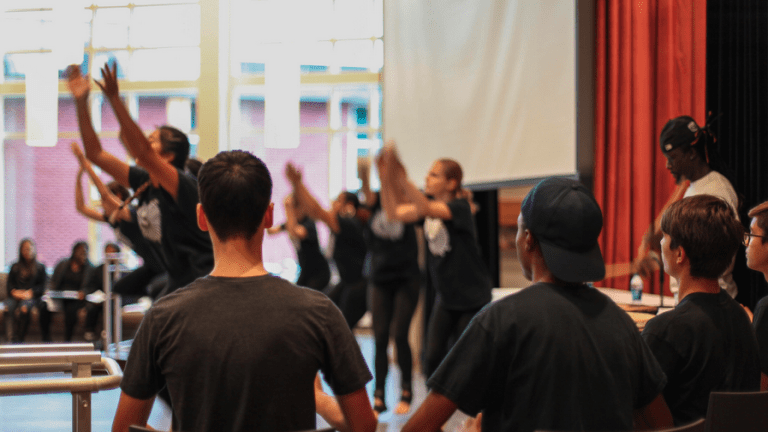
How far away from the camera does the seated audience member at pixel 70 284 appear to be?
684 cm

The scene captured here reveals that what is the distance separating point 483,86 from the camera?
4.79 m

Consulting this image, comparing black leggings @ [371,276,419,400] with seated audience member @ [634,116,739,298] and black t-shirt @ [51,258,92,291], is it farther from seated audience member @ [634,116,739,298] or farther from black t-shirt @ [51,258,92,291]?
black t-shirt @ [51,258,92,291]

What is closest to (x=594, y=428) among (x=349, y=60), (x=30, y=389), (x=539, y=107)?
A: (x=30, y=389)

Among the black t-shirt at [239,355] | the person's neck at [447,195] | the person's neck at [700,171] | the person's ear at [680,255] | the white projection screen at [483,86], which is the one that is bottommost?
the black t-shirt at [239,355]

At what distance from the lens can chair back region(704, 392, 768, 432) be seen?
1239 millimetres

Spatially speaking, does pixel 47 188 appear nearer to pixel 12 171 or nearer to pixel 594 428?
pixel 12 171

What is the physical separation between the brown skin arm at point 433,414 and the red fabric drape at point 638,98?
2.84m

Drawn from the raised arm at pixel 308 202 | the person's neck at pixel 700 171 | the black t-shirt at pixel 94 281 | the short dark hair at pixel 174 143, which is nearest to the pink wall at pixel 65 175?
the black t-shirt at pixel 94 281

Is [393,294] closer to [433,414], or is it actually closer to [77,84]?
[77,84]

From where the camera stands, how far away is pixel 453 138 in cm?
524

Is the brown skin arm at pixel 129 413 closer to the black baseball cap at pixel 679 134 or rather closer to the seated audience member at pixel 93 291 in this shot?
the black baseball cap at pixel 679 134

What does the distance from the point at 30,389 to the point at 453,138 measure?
4.21m

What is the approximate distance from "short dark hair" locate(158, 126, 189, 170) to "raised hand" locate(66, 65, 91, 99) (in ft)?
1.37

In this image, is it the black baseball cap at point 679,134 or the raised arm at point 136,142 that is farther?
the black baseball cap at point 679,134
